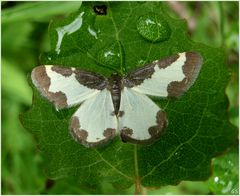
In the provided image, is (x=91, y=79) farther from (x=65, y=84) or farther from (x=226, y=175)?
(x=226, y=175)

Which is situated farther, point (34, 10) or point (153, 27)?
point (34, 10)

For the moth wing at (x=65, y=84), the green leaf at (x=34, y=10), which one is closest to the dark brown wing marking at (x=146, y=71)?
the moth wing at (x=65, y=84)

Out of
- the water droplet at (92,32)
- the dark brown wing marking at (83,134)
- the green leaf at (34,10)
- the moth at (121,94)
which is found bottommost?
the dark brown wing marking at (83,134)

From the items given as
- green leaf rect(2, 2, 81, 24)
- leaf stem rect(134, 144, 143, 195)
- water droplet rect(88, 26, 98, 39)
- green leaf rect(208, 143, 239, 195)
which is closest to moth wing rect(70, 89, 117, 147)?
leaf stem rect(134, 144, 143, 195)

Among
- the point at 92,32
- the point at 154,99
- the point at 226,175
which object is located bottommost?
the point at 226,175

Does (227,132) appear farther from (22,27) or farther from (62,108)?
(22,27)

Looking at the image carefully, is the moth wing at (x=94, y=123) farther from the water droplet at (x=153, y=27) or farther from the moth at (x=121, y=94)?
the water droplet at (x=153, y=27)

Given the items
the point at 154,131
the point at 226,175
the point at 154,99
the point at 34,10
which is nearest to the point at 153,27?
the point at 154,99
